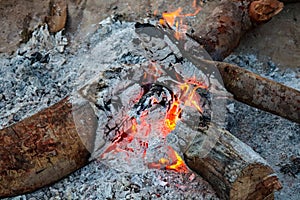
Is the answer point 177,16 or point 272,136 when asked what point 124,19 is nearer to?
point 177,16

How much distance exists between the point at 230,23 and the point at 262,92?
837 mm

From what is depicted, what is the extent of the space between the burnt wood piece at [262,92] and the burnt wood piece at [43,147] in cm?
111

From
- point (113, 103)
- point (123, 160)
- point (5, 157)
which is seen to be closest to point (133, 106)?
point (113, 103)

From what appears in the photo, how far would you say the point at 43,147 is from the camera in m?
3.31

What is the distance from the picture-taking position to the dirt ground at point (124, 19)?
4.54 m

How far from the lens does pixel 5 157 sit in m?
3.24

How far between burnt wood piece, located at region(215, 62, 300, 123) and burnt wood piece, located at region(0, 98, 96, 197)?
111 cm

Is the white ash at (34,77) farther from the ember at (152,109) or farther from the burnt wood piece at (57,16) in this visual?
the ember at (152,109)

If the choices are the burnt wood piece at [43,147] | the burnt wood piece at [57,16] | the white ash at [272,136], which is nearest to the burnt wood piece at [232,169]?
the white ash at [272,136]

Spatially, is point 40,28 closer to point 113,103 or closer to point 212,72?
point 113,103

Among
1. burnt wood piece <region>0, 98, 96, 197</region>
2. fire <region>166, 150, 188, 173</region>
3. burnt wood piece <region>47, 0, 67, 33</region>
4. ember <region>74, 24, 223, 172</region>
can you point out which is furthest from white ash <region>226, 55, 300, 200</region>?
burnt wood piece <region>47, 0, 67, 33</region>

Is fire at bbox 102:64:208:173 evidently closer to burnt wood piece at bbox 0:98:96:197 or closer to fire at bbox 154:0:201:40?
burnt wood piece at bbox 0:98:96:197

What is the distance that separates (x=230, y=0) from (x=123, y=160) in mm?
1870

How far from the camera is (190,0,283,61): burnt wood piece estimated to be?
405cm
